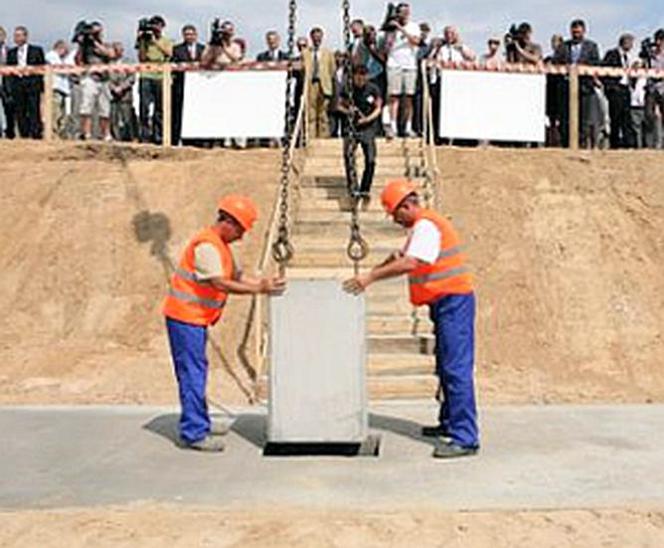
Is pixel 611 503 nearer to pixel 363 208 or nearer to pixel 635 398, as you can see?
pixel 635 398

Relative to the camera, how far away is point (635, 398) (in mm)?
12625

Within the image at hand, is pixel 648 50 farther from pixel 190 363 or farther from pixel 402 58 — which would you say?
pixel 190 363

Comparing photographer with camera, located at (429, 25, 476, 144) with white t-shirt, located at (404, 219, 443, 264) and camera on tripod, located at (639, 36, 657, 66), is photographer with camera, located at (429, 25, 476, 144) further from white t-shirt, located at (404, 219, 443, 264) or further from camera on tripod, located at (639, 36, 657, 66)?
white t-shirt, located at (404, 219, 443, 264)

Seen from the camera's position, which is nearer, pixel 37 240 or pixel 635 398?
pixel 635 398

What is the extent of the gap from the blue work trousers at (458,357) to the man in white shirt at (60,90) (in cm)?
1213

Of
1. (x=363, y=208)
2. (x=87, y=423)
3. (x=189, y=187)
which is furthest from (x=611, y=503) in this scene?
(x=189, y=187)

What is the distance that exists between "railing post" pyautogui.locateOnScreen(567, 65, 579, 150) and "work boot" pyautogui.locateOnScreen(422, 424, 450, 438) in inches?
390

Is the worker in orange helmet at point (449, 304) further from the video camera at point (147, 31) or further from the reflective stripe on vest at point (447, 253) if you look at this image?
the video camera at point (147, 31)

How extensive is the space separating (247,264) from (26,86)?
6198 millimetres

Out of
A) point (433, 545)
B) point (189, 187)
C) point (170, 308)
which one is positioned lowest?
point (433, 545)

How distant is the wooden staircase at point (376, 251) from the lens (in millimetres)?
12336

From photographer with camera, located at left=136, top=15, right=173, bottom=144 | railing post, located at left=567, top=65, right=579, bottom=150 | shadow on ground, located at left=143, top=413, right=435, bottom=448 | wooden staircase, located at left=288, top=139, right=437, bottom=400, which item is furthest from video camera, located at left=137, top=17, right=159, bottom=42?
shadow on ground, located at left=143, top=413, right=435, bottom=448

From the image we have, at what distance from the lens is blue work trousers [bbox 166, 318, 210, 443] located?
8648 mm

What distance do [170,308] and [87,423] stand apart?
6.33ft
